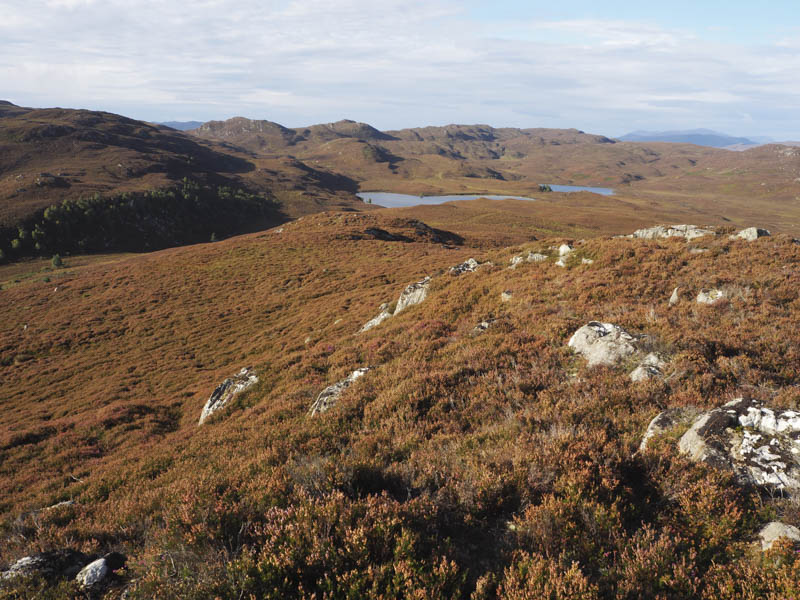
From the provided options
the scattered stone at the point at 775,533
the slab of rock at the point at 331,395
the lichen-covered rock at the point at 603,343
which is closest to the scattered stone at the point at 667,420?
the scattered stone at the point at 775,533

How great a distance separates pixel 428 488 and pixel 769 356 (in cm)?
859

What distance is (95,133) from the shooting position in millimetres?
172250

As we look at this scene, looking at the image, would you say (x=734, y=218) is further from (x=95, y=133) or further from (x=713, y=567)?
(x=95, y=133)

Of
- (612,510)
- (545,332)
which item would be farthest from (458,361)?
(612,510)

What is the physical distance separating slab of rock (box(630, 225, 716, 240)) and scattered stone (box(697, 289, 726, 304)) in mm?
8917

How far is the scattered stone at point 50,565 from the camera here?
491 centimetres

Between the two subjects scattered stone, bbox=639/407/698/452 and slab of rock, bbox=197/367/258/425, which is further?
slab of rock, bbox=197/367/258/425

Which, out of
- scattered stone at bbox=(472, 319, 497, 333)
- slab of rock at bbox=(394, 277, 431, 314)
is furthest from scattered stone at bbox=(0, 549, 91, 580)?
slab of rock at bbox=(394, 277, 431, 314)

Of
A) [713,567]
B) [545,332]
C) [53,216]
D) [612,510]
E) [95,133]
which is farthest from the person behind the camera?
[95,133]

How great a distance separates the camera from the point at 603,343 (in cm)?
955

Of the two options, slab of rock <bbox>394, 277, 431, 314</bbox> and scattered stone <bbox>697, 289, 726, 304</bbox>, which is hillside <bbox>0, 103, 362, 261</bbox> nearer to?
slab of rock <bbox>394, 277, 431, 314</bbox>

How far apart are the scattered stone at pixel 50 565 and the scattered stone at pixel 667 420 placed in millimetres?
8819

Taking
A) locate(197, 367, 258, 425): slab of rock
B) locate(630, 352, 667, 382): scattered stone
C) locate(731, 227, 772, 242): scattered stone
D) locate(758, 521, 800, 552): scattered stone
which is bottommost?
locate(197, 367, 258, 425): slab of rock

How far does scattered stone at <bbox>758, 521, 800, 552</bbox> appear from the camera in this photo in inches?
159
